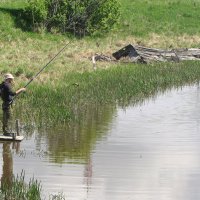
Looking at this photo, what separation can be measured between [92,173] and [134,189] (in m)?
1.55

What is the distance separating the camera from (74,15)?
154 feet

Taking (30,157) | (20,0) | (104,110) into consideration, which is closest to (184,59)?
(20,0)

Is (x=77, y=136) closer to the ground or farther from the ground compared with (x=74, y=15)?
closer to the ground

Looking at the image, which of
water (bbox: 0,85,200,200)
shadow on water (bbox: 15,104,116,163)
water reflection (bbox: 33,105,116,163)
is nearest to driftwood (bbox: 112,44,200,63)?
water (bbox: 0,85,200,200)

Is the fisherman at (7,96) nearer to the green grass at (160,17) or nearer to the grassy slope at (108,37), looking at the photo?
the grassy slope at (108,37)

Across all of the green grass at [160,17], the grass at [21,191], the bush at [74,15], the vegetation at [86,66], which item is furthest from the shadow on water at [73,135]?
the green grass at [160,17]

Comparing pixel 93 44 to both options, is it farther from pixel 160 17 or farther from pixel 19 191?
pixel 19 191

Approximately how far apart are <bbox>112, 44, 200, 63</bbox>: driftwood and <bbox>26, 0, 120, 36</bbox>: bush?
598 cm

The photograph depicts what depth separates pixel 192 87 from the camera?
112 ft

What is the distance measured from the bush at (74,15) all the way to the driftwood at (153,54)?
5980 mm

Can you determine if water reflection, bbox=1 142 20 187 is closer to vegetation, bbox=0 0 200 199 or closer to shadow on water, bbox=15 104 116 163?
vegetation, bbox=0 0 200 199

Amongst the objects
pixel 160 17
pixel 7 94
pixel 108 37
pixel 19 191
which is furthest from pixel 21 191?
pixel 160 17

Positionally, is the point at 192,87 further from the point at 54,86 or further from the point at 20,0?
the point at 20,0

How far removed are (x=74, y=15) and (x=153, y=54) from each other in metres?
7.52
